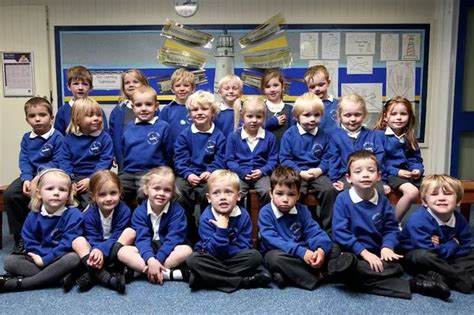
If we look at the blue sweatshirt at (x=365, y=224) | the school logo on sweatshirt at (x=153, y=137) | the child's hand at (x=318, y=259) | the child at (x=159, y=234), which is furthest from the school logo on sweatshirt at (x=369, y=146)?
the school logo on sweatshirt at (x=153, y=137)

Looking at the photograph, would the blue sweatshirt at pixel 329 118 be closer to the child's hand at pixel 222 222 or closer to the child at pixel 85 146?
the child's hand at pixel 222 222

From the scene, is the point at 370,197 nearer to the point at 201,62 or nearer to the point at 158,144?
the point at 158,144

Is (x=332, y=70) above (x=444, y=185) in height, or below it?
above

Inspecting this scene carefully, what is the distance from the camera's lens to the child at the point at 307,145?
286cm

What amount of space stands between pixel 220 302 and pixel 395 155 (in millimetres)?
1445

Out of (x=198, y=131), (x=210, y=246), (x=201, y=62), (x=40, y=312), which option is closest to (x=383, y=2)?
(x=201, y=62)

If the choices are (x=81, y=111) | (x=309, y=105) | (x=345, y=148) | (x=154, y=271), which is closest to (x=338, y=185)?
(x=345, y=148)

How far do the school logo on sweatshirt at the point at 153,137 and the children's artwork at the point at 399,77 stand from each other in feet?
7.63

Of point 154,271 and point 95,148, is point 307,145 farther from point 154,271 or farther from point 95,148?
point 95,148

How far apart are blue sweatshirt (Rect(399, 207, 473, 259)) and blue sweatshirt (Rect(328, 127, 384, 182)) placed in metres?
0.52

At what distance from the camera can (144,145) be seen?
296 centimetres

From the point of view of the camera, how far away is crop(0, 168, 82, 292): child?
2.37m

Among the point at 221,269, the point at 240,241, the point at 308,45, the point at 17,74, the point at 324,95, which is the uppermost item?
the point at 308,45

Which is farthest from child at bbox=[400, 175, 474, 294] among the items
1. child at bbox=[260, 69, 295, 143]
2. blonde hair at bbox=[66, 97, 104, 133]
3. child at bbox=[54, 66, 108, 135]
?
child at bbox=[54, 66, 108, 135]
